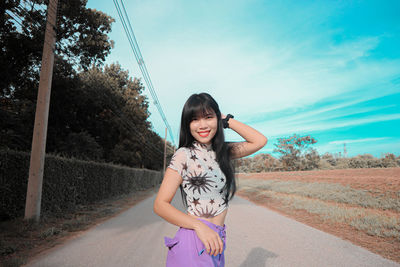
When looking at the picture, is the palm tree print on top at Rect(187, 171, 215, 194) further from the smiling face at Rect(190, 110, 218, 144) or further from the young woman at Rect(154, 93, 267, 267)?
the smiling face at Rect(190, 110, 218, 144)

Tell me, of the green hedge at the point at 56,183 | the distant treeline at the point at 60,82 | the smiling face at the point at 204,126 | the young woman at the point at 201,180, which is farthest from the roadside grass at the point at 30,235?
the smiling face at the point at 204,126

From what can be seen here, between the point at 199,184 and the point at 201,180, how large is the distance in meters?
0.03

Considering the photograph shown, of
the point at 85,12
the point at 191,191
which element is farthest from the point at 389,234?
the point at 85,12

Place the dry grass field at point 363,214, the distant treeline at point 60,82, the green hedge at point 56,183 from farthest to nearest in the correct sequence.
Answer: the distant treeline at point 60,82 < the green hedge at point 56,183 < the dry grass field at point 363,214

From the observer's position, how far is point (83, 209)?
975 cm

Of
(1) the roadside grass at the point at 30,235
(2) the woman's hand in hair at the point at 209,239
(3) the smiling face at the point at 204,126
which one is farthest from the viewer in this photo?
(1) the roadside grass at the point at 30,235

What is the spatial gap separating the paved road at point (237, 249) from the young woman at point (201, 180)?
2929 mm

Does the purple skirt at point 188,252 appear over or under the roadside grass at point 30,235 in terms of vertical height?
over

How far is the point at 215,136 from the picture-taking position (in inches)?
63.1

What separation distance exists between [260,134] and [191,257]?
3.02ft

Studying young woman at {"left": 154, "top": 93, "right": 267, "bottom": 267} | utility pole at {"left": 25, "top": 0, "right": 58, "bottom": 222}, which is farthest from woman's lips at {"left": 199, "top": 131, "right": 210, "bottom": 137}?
utility pole at {"left": 25, "top": 0, "right": 58, "bottom": 222}

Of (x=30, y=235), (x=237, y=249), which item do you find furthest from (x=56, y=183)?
(x=237, y=249)

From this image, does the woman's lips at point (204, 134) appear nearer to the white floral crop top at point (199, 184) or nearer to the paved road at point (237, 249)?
the white floral crop top at point (199, 184)

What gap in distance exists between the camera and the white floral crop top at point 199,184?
52.8 inches
